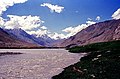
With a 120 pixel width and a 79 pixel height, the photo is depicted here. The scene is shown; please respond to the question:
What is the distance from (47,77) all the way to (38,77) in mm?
1893

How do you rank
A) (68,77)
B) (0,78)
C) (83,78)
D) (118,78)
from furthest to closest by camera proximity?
(0,78) → (68,77) → (83,78) → (118,78)

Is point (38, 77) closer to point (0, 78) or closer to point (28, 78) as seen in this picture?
point (28, 78)

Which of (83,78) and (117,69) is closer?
(83,78)

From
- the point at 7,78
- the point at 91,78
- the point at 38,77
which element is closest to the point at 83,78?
the point at 91,78

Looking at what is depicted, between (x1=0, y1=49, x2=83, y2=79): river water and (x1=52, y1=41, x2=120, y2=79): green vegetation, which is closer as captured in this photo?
(x1=52, y1=41, x2=120, y2=79): green vegetation

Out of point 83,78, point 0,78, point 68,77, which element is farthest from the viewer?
point 0,78

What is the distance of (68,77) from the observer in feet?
146

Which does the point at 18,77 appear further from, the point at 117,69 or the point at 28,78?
the point at 117,69

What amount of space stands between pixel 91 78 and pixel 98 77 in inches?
48.9

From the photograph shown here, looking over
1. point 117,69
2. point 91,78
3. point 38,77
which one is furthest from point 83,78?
point 38,77

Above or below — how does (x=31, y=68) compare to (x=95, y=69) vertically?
below

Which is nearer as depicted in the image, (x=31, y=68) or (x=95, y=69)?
(x=95, y=69)

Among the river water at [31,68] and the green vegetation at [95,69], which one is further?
the river water at [31,68]

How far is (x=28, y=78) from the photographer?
1912 inches
